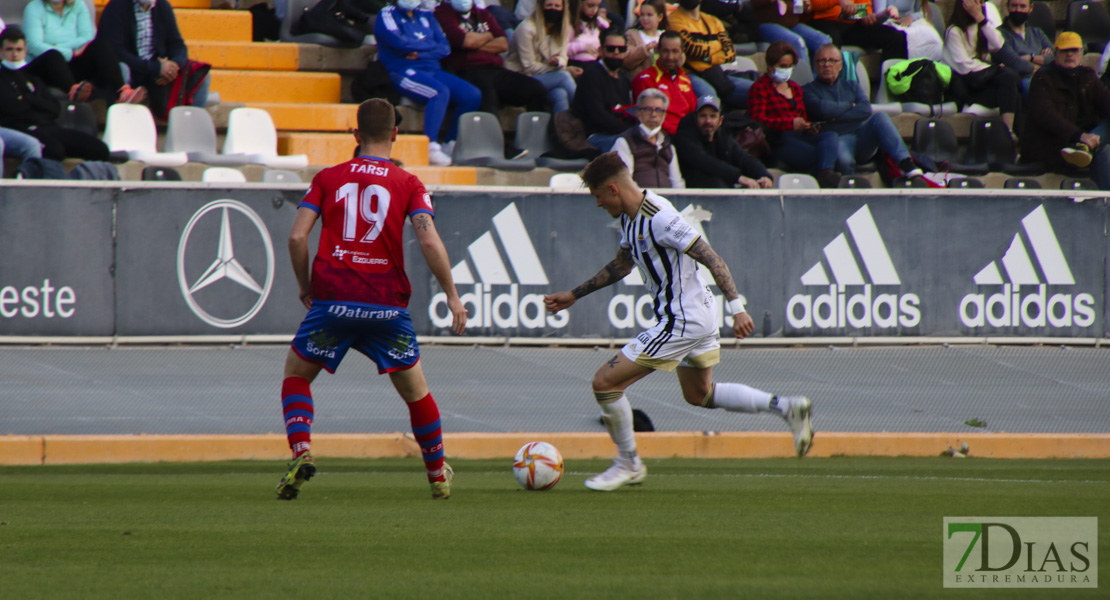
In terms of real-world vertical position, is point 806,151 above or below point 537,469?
above

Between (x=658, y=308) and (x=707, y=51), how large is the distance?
985 centimetres

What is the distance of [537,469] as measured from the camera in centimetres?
719

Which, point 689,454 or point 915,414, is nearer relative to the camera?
point 689,454

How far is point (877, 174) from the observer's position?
16250mm

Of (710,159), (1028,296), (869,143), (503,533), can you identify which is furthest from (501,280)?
(503,533)

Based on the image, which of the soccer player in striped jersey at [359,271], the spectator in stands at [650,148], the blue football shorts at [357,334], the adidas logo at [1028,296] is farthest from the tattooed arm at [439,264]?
the adidas logo at [1028,296]

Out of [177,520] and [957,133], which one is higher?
[957,133]

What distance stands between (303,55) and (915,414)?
33.1ft

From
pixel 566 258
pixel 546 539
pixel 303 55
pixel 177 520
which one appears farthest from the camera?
pixel 303 55

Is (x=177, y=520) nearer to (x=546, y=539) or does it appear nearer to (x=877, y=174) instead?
(x=546, y=539)

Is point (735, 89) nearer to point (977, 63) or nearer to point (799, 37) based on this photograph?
point (799, 37)

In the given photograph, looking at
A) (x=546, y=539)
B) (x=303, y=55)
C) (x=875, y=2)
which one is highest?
(x=875, y=2)

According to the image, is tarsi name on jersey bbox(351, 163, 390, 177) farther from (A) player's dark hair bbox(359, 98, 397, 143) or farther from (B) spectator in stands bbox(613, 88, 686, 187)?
(B) spectator in stands bbox(613, 88, 686, 187)

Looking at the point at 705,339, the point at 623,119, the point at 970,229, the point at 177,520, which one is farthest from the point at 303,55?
the point at 177,520
